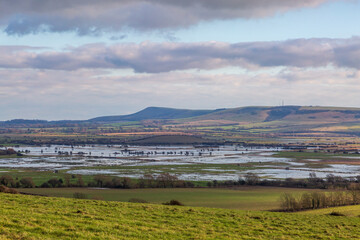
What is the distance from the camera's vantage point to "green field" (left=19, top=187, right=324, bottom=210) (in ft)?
191

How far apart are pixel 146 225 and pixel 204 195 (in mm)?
46887

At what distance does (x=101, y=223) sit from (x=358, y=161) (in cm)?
13796

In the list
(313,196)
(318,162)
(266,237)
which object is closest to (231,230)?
(266,237)

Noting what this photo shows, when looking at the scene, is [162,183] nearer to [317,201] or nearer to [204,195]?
[204,195]

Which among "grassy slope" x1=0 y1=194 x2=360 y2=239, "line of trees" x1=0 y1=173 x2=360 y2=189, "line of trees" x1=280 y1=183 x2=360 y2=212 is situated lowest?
"line of trees" x1=0 y1=173 x2=360 y2=189

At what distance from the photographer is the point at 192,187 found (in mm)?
81500

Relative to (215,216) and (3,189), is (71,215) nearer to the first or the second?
(215,216)

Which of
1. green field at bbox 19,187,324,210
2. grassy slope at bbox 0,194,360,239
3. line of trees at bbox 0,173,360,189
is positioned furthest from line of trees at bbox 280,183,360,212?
line of trees at bbox 0,173,360,189

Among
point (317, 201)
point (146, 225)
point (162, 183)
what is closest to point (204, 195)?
point (162, 183)

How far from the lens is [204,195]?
68812mm

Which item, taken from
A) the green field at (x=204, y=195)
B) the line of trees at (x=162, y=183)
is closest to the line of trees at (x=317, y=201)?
the green field at (x=204, y=195)

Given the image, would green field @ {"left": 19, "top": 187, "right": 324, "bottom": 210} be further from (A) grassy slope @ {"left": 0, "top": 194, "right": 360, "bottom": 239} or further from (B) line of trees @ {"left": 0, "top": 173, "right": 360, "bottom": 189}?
(A) grassy slope @ {"left": 0, "top": 194, "right": 360, "bottom": 239}

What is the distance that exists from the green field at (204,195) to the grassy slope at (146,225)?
2541 cm

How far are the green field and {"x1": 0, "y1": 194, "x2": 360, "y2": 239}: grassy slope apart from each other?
25.4m
